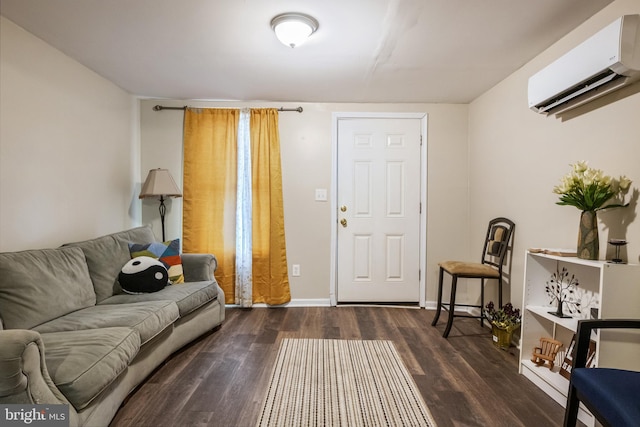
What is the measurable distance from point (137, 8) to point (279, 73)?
1127 millimetres

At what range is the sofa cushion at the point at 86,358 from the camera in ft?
4.29

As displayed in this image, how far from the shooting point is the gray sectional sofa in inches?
48.2

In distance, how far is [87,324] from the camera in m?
1.76

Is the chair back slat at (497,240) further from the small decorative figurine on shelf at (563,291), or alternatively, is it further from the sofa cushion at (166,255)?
the sofa cushion at (166,255)

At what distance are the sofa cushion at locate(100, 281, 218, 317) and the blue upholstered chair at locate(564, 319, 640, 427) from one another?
7.43ft

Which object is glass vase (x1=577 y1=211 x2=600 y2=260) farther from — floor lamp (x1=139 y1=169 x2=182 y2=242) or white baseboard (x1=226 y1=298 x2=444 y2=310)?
floor lamp (x1=139 y1=169 x2=182 y2=242)

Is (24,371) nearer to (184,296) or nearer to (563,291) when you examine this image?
(184,296)

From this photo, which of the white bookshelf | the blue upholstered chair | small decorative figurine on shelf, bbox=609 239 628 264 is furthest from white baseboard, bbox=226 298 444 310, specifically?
the blue upholstered chair

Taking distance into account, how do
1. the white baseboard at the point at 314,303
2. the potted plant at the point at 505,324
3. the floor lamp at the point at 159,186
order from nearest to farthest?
the potted plant at the point at 505,324, the floor lamp at the point at 159,186, the white baseboard at the point at 314,303

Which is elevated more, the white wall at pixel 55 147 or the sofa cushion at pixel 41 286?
the white wall at pixel 55 147

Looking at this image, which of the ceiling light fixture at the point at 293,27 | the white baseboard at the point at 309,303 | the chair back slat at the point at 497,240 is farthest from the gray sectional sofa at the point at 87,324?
the chair back slat at the point at 497,240

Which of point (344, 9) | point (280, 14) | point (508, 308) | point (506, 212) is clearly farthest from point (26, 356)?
point (506, 212)

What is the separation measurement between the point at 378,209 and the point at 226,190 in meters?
1.68

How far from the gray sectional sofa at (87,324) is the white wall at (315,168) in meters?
1.01
